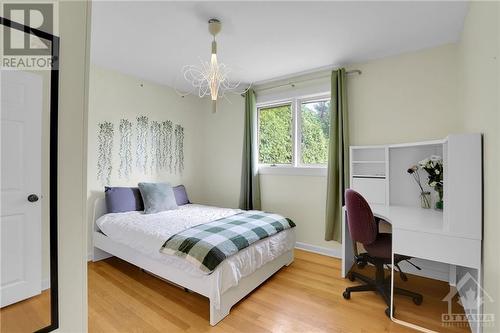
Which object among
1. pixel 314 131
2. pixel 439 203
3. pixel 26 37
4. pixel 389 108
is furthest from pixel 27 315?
pixel 389 108

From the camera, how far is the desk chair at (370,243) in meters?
1.99

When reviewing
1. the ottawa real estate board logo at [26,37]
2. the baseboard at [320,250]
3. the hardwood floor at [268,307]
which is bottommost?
the hardwood floor at [268,307]

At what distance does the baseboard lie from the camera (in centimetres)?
306

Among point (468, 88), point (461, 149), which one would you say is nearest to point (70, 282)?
point (461, 149)

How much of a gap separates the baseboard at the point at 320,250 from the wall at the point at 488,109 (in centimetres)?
166

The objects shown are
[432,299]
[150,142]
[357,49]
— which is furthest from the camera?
[150,142]

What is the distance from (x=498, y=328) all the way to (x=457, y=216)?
0.65m

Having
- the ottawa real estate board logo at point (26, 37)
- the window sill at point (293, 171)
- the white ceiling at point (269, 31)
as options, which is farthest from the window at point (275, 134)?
the ottawa real estate board logo at point (26, 37)

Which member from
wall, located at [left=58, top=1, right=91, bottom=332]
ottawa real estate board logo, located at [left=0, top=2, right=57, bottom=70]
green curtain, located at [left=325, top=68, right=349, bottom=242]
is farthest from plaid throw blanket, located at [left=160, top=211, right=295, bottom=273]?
ottawa real estate board logo, located at [left=0, top=2, right=57, bottom=70]

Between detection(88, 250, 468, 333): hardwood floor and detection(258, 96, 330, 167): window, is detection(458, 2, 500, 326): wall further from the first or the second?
detection(258, 96, 330, 167): window

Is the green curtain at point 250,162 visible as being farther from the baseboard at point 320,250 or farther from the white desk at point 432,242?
the white desk at point 432,242

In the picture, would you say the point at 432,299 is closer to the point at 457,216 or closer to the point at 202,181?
the point at 457,216

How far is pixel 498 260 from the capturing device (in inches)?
48.4

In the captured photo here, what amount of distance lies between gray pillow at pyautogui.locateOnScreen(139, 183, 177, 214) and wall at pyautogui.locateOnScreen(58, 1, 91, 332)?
2.13 meters
